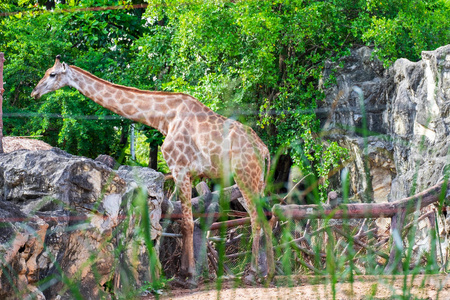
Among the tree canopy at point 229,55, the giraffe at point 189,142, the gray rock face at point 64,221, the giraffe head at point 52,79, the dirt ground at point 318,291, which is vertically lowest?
the dirt ground at point 318,291

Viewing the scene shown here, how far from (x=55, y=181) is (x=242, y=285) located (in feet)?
5.78

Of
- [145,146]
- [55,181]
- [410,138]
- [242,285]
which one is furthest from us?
[145,146]

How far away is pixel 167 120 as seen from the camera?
5.71m

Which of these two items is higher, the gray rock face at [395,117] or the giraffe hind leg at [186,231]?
the gray rock face at [395,117]

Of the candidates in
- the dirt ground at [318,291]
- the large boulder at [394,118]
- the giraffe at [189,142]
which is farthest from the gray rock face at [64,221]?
the large boulder at [394,118]

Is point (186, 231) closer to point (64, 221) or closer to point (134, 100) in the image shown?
point (134, 100)

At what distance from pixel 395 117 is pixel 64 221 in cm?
630

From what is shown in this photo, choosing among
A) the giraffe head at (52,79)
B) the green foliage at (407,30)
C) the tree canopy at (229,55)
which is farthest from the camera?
the tree canopy at (229,55)

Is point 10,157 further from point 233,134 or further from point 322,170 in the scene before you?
point 322,170

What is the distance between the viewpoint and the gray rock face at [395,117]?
25.6 ft

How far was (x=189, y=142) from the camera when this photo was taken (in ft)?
18.0

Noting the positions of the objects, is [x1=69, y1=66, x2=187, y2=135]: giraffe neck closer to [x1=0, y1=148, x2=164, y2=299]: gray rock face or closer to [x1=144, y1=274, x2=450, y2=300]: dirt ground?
[x1=0, y1=148, x2=164, y2=299]: gray rock face

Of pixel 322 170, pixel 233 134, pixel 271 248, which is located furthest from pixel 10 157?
pixel 322 170

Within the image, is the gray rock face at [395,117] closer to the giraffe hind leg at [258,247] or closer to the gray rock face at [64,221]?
the giraffe hind leg at [258,247]
